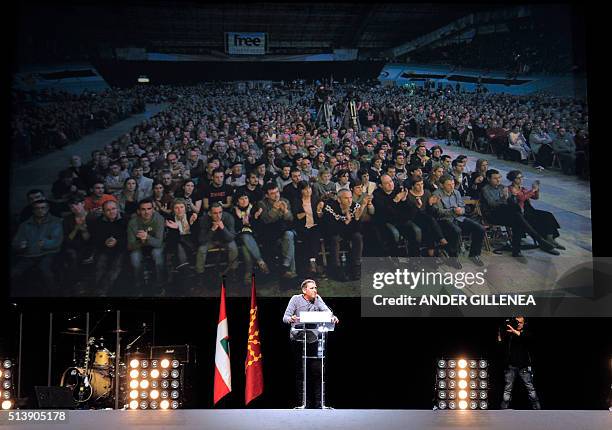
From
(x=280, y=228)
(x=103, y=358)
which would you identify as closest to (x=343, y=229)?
(x=280, y=228)

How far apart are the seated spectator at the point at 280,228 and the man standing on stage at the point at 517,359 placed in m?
2.26

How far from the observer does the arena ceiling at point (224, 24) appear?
9328 millimetres

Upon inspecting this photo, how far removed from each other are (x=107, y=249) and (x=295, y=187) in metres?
2.06

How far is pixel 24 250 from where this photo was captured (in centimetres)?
913

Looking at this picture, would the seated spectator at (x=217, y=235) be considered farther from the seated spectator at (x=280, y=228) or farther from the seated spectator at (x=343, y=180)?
the seated spectator at (x=343, y=180)

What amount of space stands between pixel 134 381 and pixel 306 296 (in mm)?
1942

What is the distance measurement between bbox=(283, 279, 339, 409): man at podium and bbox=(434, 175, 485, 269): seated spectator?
2043 millimetres

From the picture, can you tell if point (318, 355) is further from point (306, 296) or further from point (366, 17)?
point (366, 17)

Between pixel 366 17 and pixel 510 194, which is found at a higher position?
pixel 366 17

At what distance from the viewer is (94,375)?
872 centimetres

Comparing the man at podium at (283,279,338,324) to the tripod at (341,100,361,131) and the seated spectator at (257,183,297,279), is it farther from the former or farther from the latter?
the tripod at (341,100,361,131)

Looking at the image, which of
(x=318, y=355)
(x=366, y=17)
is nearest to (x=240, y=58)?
(x=366, y=17)

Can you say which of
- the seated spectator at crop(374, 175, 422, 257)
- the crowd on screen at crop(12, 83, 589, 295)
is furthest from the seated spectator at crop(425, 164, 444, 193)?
the seated spectator at crop(374, 175, 422, 257)

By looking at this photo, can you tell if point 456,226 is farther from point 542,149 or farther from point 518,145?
point 542,149
